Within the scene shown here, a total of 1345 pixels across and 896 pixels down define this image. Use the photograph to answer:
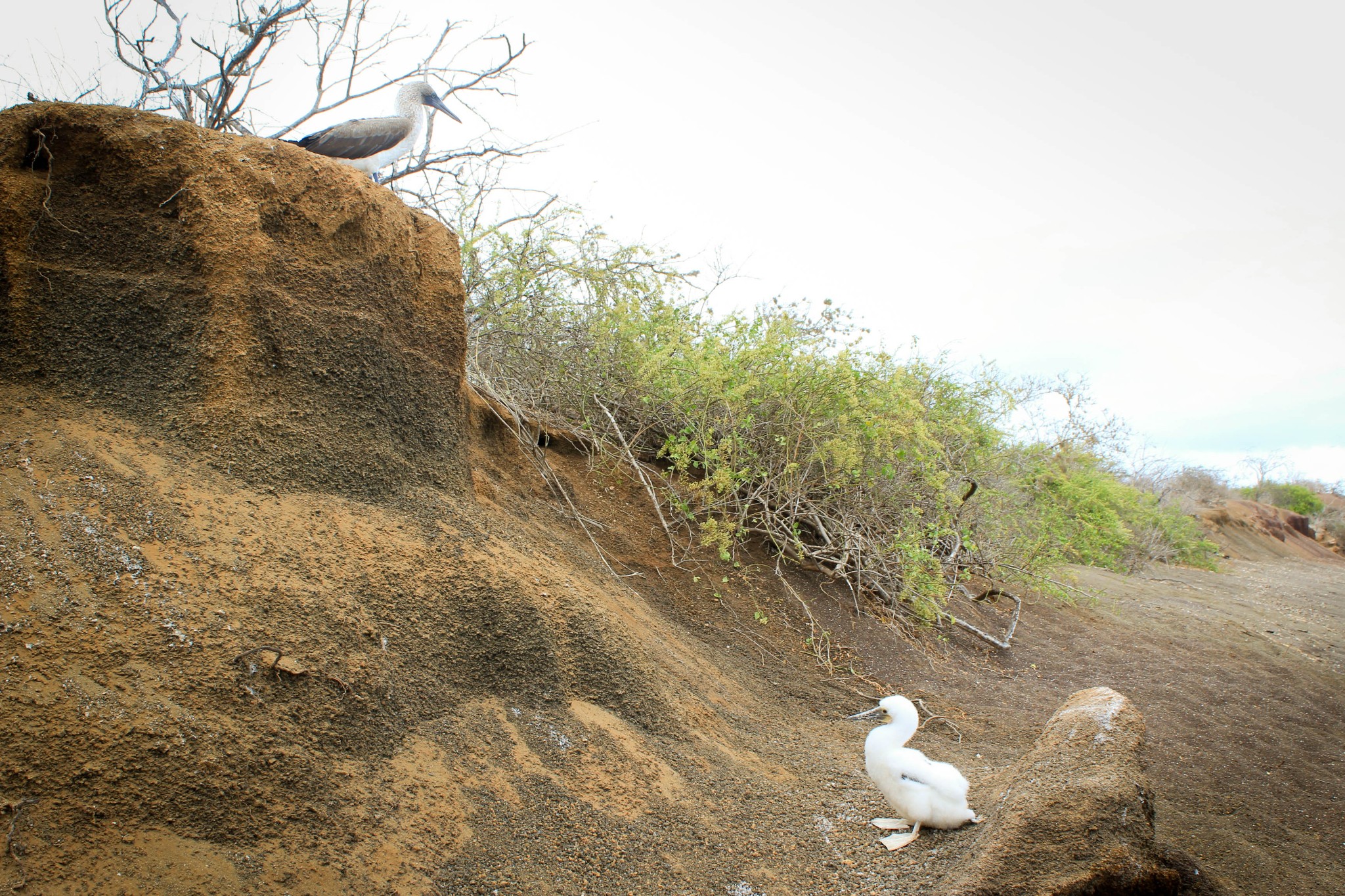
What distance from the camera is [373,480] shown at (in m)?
2.96

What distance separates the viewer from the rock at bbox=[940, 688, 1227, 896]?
2312mm

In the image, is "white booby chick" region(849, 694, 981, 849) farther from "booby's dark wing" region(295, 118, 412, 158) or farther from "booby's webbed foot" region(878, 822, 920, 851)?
"booby's dark wing" region(295, 118, 412, 158)

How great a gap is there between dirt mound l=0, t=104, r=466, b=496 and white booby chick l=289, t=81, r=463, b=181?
339 millimetres

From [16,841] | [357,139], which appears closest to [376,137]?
[357,139]

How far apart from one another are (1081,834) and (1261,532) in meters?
26.6

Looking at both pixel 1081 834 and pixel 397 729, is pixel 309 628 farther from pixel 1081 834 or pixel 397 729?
pixel 1081 834

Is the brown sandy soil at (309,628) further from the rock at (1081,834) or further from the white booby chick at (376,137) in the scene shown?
the white booby chick at (376,137)

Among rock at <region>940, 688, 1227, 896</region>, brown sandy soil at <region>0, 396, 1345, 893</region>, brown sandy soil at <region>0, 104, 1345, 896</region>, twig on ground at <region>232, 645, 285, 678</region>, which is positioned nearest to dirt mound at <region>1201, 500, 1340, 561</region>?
brown sandy soil at <region>0, 396, 1345, 893</region>

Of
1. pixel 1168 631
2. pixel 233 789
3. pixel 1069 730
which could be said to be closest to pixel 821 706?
pixel 1069 730

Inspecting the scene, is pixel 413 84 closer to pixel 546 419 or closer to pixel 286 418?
pixel 286 418

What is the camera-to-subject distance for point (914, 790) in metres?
2.95

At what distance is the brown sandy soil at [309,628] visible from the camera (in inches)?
75.8

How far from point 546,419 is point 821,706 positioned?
2642 mm

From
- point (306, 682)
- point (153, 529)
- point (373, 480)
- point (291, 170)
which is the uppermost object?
point (291, 170)
